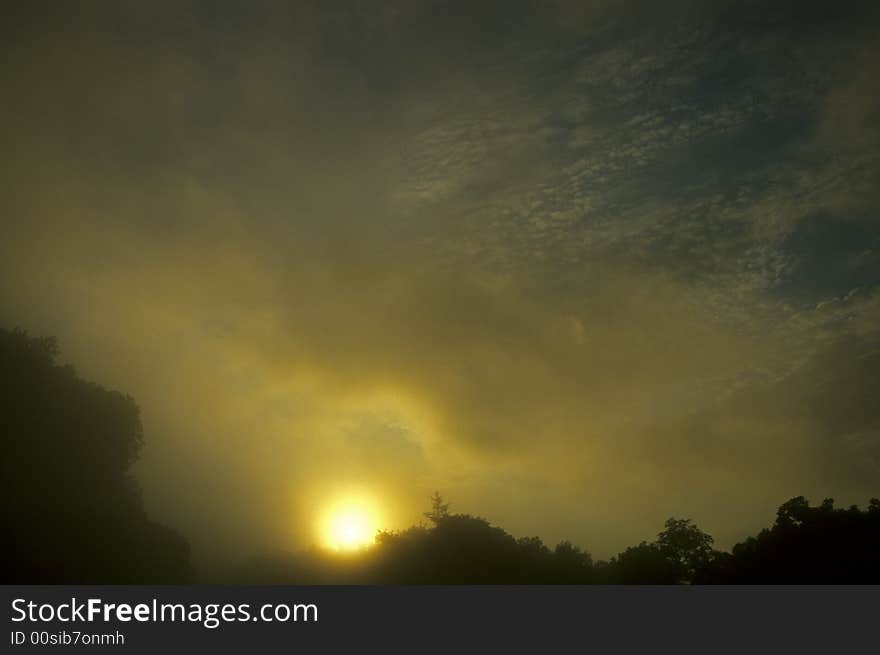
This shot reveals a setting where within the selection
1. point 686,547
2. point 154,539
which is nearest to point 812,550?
point 686,547

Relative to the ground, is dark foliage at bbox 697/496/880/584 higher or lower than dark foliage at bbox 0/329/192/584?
lower

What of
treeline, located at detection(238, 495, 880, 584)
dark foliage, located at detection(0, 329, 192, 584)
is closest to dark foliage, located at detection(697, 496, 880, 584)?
treeline, located at detection(238, 495, 880, 584)

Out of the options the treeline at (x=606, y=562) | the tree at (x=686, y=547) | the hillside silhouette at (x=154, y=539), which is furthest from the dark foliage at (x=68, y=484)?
the tree at (x=686, y=547)

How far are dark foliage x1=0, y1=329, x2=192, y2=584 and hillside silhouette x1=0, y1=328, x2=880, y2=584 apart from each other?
81 millimetres

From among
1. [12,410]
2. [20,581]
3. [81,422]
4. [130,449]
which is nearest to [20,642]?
[20,581]

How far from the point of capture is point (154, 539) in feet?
116

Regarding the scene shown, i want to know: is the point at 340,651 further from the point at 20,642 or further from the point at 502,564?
the point at 502,564

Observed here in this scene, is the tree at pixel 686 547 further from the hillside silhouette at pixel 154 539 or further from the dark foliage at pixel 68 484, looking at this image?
the dark foliage at pixel 68 484

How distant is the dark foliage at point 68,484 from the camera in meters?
28.3

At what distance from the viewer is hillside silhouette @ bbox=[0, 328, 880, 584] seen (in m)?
28.8

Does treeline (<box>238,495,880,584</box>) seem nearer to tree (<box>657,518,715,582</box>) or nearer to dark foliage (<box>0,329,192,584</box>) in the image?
tree (<box>657,518,715,582</box>)

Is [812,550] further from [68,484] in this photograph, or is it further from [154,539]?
[68,484]

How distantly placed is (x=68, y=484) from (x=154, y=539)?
696 cm

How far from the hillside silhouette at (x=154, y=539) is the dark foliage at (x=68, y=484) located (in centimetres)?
8
